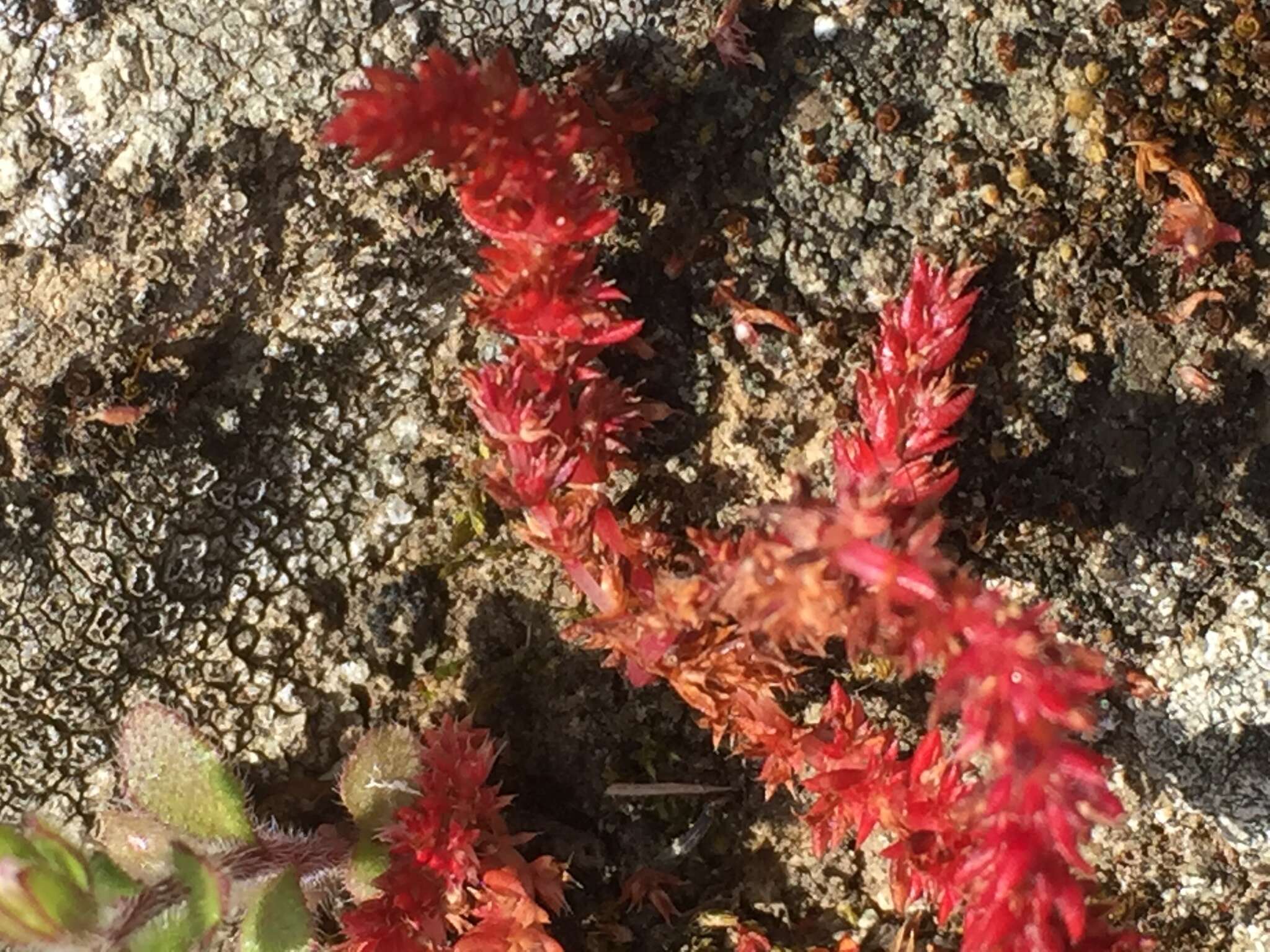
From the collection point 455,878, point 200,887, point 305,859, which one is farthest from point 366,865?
point 200,887

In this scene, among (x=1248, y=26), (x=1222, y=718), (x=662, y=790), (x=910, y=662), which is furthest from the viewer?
(x=662, y=790)

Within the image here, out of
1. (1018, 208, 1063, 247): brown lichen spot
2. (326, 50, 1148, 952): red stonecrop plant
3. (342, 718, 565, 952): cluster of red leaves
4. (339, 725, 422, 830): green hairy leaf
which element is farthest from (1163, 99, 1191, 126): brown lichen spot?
(339, 725, 422, 830): green hairy leaf

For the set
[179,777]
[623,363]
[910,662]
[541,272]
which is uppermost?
[541,272]

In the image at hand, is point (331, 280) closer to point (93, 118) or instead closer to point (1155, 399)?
point (93, 118)

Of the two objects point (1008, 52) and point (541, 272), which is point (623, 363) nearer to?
point (541, 272)

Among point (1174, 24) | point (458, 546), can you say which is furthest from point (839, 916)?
point (1174, 24)

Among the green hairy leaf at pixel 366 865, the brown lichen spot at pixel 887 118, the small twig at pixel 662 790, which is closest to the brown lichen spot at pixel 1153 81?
the brown lichen spot at pixel 887 118

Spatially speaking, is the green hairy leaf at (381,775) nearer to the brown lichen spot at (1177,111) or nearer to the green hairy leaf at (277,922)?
the green hairy leaf at (277,922)
